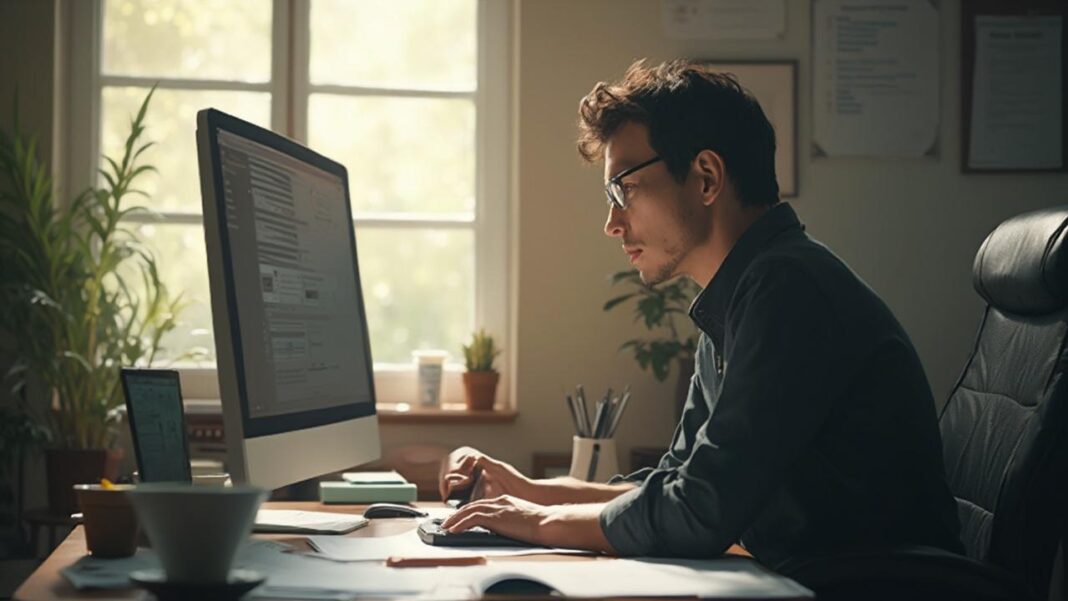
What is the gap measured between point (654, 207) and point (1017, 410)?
1.86 ft

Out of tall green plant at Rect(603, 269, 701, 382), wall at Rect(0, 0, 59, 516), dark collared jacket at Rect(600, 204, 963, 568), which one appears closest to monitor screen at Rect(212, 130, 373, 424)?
dark collared jacket at Rect(600, 204, 963, 568)

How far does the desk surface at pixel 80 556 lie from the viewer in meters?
1.10

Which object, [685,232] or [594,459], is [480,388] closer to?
[594,459]

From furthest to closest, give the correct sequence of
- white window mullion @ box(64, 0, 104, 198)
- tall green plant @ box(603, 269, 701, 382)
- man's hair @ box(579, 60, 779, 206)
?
white window mullion @ box(64, 0, 104, 198) → tall green plant @ box(603, 269, 701, 382) → man's hair @ box(579, 60, 779, 206)

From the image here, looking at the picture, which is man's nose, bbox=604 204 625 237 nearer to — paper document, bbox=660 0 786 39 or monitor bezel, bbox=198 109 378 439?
monitor bezel, bbox=198 109 378 439

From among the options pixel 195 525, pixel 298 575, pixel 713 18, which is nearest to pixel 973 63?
pixel 713 18

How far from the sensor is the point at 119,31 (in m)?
3.77

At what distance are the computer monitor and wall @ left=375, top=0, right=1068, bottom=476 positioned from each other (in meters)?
1.73

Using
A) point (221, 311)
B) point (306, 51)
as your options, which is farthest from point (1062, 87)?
point (221, 311)

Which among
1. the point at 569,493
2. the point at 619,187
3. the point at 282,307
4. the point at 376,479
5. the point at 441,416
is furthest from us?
the point at 441,416

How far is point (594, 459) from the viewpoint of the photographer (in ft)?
9.78

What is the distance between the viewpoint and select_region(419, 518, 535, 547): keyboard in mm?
1465

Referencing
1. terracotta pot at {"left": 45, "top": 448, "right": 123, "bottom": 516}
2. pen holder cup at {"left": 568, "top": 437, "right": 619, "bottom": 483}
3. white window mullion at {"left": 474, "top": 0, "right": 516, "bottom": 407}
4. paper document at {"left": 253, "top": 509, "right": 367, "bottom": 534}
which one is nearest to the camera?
paper document at {"left": 253, "top": 509, "right": 367, "bottom": 534}

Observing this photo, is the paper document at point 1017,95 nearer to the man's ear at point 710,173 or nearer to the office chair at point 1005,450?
the office chair at point 1005,450
